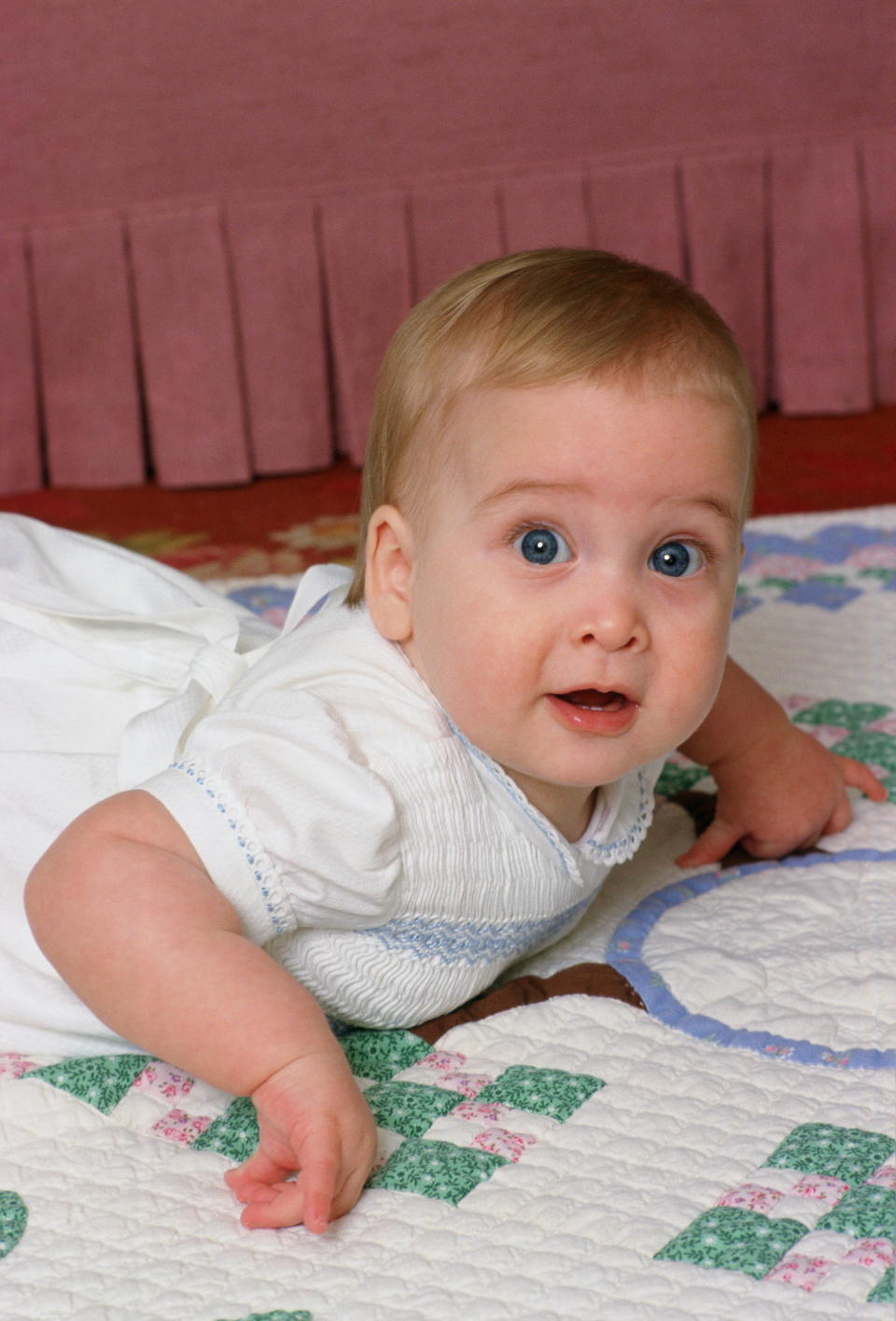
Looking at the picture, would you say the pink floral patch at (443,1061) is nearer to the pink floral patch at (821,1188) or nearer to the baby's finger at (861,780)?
the pink floral patch at (821,1188)

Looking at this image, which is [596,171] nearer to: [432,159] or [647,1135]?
[432,159]

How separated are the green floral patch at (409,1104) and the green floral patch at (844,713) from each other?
1.63 feet

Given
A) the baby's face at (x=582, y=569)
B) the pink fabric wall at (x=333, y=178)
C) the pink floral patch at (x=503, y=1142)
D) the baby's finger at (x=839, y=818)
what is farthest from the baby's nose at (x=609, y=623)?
the pink fabric wall at (x=333, y=178)

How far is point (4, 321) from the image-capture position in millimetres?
1914

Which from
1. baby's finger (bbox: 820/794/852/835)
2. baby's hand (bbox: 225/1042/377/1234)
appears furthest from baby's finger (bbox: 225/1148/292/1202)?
baby's finger (bbox: 820/794/852/835)

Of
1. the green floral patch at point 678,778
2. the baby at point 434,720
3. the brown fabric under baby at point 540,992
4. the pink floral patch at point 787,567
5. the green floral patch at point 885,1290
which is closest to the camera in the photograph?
the green floral patch at point 885,1290

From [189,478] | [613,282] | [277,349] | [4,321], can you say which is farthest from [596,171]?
[613,282]

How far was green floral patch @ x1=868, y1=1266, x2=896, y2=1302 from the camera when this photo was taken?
54 cm

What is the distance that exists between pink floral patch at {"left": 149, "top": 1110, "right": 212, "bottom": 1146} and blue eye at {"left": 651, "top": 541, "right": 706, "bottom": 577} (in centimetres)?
32

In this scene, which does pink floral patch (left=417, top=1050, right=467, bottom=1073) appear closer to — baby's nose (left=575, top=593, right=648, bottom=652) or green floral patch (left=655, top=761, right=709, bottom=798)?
baby's nose (left=575, top=593, right=648, bottom=652)

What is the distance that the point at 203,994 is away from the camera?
2.10ft

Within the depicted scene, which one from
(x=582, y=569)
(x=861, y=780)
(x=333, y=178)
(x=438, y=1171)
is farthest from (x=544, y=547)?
(x=333, y=178)

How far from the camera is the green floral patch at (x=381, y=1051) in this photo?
732mm

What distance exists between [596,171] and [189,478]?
66 centimetres
